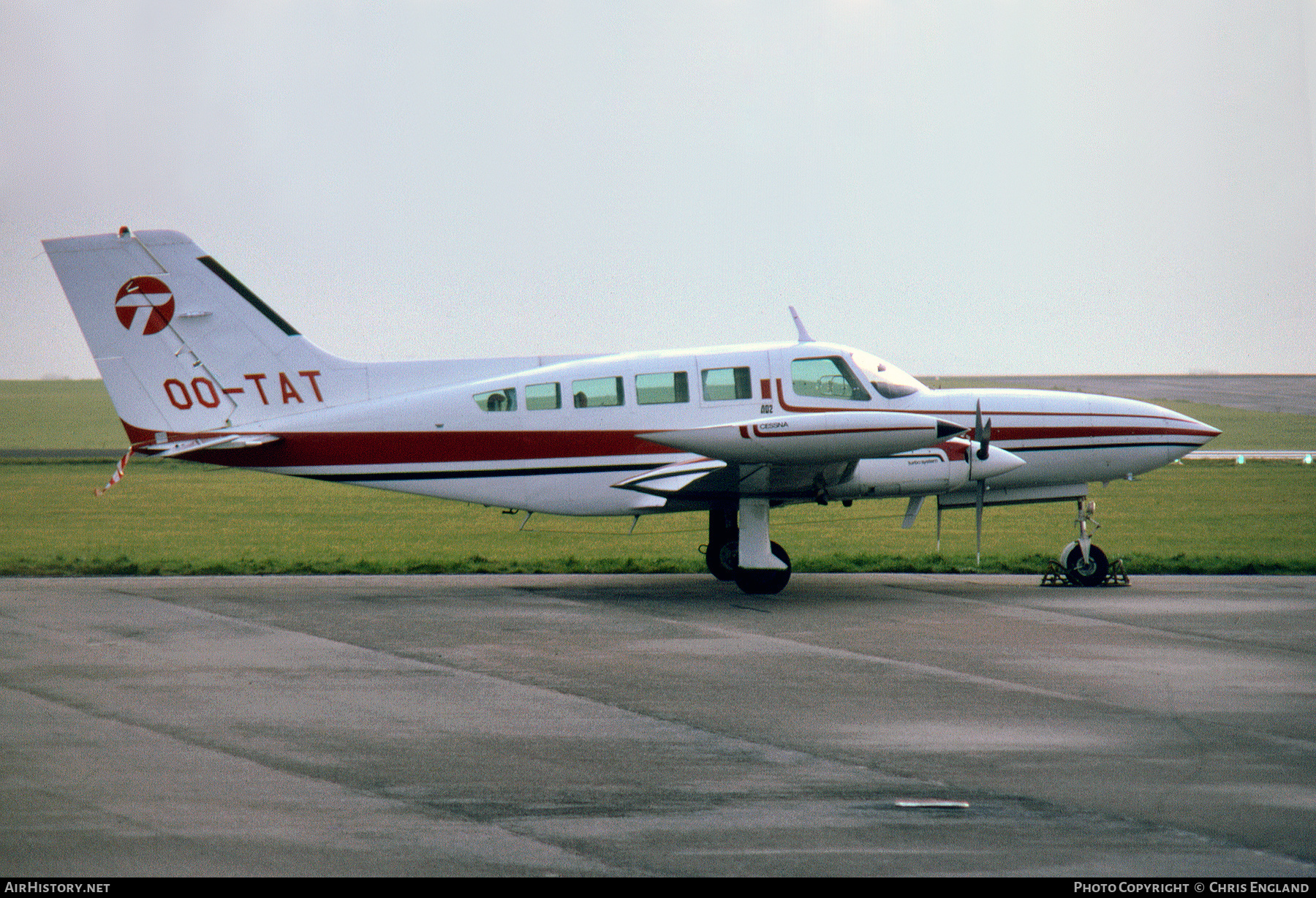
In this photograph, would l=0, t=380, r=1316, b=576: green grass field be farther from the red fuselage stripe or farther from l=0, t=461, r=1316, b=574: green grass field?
the red fuselage stripe

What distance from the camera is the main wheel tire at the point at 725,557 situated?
678 inches

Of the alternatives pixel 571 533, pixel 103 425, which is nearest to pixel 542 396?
pixel 571 533

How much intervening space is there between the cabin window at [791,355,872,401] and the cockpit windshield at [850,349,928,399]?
7.1 inches

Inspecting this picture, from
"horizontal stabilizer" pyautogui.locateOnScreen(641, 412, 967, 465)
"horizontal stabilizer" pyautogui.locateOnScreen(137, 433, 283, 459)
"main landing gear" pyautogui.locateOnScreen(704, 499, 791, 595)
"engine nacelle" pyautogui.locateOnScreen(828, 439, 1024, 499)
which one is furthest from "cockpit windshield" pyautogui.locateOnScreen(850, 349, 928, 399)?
"horizontal stabilizer" pyautogui.locateOnScreen(137, 433, 283, 459)

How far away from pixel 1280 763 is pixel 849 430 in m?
7.25

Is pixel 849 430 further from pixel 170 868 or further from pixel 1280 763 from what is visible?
pixel 170 868

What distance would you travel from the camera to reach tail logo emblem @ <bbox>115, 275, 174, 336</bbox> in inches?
649

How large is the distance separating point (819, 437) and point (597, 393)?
3.28 meters

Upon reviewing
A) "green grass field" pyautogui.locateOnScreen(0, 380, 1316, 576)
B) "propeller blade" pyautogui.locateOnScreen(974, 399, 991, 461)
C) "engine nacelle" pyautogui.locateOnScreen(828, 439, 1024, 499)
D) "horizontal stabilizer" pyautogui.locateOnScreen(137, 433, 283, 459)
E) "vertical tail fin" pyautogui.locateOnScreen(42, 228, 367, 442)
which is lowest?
"green grass field" pyautogui.locateOnScreen(0, 380, 1316, 576)

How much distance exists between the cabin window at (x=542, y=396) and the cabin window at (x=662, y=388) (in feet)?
3.36

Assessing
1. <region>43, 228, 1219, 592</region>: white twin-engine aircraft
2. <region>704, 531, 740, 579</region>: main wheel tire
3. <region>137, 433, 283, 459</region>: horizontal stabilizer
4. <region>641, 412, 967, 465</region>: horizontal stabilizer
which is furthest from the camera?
<region>704, 531, 740, 579</region>: main wheel tire

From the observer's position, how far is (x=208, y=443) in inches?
642

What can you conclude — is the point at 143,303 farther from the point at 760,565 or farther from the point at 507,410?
the point at 760,565

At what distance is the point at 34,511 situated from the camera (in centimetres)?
2917
